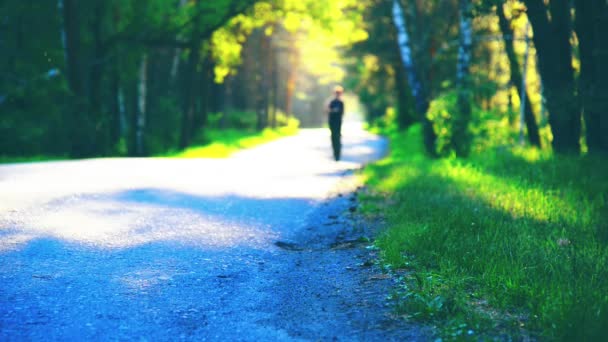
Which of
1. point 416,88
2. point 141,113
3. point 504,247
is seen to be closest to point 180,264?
point 504,247

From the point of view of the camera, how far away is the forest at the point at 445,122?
185 inches

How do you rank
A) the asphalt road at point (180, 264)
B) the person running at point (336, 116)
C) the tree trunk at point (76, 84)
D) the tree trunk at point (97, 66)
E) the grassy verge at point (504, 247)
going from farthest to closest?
the tree trunk at point (97, 66) < the tree trunk at point (76, 84) < the person running at point (336, 116) < the asphalt road at point (180, 264) < the grassy verge at point (504, 247)

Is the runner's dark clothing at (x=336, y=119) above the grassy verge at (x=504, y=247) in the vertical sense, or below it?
above

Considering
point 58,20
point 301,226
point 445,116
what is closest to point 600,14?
point 445,116

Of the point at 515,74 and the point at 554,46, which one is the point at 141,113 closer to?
the point at 515,74

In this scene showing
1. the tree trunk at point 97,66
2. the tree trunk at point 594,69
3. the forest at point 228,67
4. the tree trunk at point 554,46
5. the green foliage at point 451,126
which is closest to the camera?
the tree trunk at point 594,69

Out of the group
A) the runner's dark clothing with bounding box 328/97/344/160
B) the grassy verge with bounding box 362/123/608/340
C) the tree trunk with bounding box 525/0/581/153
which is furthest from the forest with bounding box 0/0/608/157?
the runner's dark clothing with bounding box 328/97/344/160

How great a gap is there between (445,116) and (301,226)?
8.74 meters

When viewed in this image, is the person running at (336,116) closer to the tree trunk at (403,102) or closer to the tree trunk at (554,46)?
the tree trunk at (554,46)

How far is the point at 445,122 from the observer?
50.4ft

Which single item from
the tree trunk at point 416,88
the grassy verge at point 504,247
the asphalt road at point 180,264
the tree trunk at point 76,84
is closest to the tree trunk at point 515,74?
the tree trunk at point 416,88

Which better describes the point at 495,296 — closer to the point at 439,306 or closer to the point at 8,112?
the point at 439,306

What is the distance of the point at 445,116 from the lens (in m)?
15.3

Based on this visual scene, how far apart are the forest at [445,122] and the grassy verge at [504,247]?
19 millimetres
